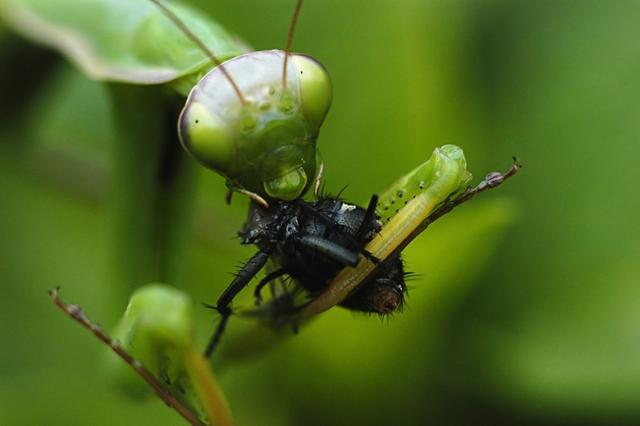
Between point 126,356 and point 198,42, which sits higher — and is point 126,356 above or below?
below

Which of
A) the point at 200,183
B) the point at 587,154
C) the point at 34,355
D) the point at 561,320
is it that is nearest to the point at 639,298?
the point at 561,320

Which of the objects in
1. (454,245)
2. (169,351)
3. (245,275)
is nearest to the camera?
(169,351)

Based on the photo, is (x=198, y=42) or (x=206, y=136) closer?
(x=206, y=136)

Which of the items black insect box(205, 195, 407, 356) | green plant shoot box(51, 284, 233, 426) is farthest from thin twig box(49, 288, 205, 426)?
black insect box(205, 195, 407, 356)

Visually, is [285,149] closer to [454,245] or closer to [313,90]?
[313,90]

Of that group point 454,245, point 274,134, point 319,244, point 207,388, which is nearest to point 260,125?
point 274,134

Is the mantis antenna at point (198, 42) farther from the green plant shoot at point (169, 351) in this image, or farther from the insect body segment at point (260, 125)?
the green plant shoot at point (169, 351)

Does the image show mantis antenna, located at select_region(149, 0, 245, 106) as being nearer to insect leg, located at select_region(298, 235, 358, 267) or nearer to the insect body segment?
the insect body segment
